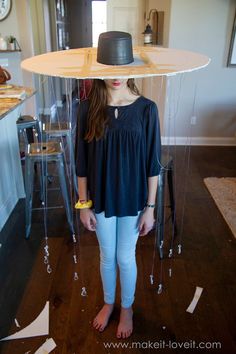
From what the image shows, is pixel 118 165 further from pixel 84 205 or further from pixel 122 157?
pixel 84 205

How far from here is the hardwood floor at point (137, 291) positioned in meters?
1.40

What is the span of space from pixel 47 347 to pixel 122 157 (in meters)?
0.98

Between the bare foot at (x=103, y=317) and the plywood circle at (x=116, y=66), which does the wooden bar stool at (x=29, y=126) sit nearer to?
the bare foot at (x=103, y=317)

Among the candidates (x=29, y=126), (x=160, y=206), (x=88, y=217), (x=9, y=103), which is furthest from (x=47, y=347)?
(x=29, y=126)

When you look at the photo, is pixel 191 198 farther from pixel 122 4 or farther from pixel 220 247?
pixel 122 4

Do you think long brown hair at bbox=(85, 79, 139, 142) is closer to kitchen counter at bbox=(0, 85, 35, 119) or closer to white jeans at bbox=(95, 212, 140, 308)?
white jeans at bbox=(95, 212, 140, 308)

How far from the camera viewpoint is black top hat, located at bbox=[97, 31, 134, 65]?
0.79 m

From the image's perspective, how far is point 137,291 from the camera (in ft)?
5.47

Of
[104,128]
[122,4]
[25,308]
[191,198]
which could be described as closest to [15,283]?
[25,308]

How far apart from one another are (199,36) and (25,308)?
3276 millimetres

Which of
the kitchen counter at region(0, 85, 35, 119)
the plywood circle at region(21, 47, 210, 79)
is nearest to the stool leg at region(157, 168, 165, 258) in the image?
the plywood circle at region(21, 47, 210, 79)

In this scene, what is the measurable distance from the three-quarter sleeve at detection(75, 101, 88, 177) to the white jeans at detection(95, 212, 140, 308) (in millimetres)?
196

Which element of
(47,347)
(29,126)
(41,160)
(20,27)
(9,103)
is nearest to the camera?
(47,347)

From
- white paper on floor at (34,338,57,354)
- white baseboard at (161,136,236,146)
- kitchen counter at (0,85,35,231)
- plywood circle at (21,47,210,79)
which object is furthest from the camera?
white baseboard at (161,136,236,146)
